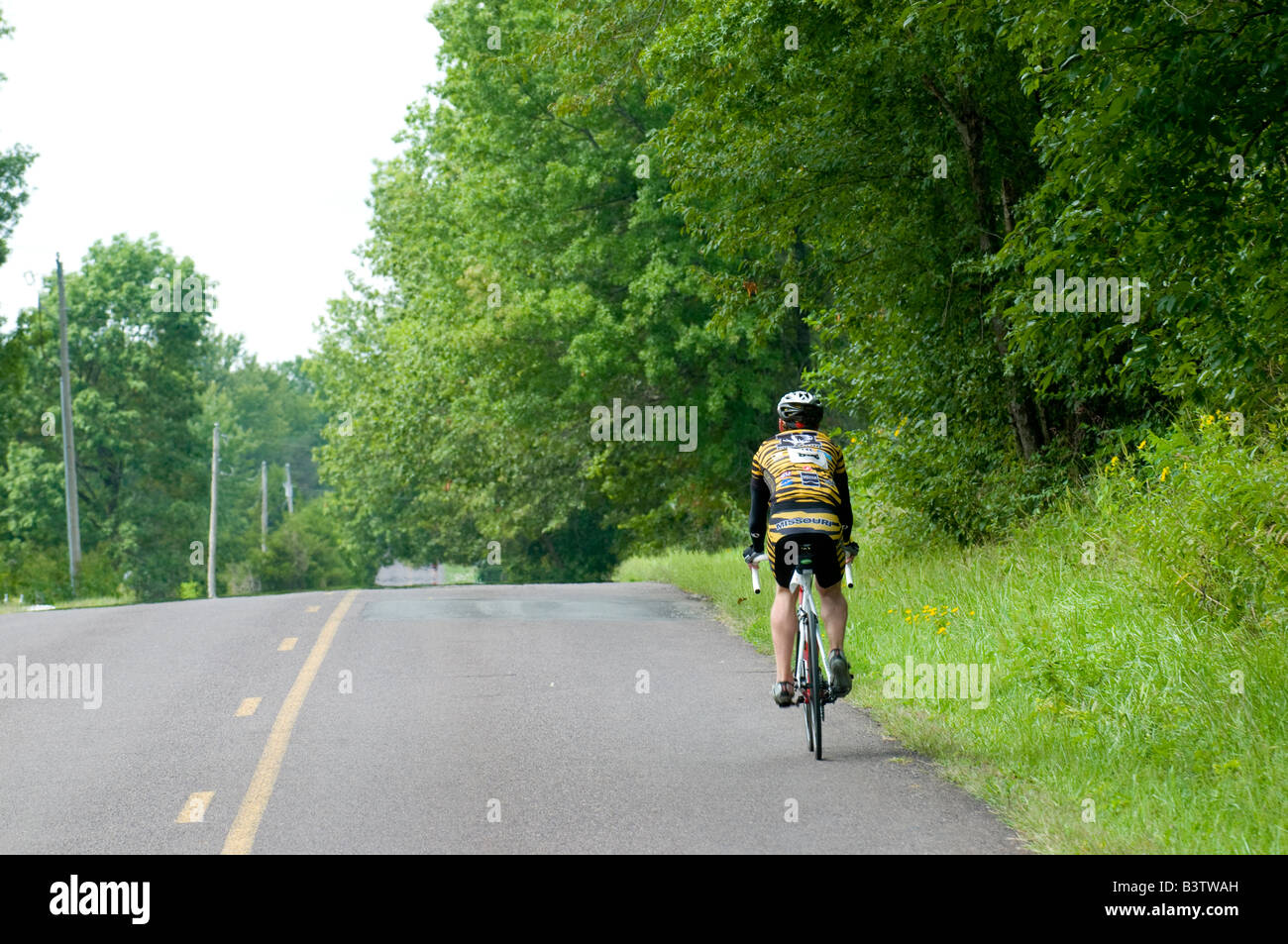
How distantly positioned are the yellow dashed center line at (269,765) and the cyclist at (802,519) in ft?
10.1

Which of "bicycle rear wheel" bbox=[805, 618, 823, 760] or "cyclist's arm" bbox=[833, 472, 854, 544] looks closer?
"bicycle rear wheel" bbox=[805, 618, 823, 760]

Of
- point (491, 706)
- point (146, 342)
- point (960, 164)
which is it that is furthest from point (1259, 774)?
point (146, 342)

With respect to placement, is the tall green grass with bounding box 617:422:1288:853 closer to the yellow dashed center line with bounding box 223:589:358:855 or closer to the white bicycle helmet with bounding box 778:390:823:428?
the white bicycle helmet with bounding box 778:390:823:428

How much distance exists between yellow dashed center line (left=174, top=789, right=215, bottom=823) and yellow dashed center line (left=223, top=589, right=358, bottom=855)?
0.19m

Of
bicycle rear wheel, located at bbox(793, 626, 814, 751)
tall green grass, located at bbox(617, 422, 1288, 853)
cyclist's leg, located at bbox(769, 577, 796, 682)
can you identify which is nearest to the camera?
tall green grass, located at bbox(617, 422, 1288, 853)

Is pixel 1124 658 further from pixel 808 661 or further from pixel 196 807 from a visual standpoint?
pixel 196 807

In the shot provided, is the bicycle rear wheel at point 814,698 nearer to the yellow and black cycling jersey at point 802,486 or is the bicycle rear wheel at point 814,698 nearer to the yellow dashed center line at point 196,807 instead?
the yellow and black cycling jersey at point 802,486

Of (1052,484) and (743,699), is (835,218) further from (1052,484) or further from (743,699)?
(743,699)

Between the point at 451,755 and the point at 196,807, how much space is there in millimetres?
1746

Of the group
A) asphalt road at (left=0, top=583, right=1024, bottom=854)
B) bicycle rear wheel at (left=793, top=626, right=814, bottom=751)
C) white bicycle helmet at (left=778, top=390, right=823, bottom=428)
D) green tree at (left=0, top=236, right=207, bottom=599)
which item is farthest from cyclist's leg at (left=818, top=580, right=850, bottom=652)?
green tree at (left=0, top=236, right=207, bottom=599)

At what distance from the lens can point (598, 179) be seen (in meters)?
28.7

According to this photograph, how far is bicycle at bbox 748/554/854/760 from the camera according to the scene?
8.37 meters

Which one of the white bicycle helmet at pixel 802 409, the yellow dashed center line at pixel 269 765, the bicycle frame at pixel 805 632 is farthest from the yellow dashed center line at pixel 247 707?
the white bicycle helmet at pixel 802 409

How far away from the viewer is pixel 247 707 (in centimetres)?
1073
